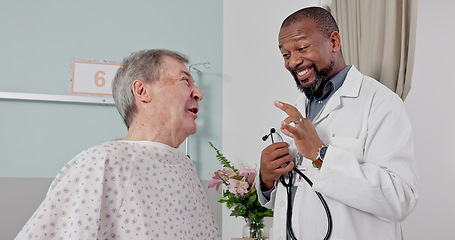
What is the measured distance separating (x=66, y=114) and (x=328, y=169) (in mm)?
1663

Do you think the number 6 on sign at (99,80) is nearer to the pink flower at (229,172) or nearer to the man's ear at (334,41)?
the pink flower at (229,172)

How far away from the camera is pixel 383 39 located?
6.44 ft

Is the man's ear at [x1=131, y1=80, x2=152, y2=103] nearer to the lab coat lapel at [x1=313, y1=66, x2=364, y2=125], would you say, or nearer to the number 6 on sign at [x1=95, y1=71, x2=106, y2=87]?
the lab coat lapel at [x1=313, y1=66, x2=364, y2=125]

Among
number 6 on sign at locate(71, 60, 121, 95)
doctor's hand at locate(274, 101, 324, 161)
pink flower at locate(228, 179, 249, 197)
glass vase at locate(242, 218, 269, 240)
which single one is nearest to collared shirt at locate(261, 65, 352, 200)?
doctor's hand at locate(274, 101, 324, 161)

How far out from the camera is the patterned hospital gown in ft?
3.08

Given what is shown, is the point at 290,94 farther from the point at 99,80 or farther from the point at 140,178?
the point at 140,178

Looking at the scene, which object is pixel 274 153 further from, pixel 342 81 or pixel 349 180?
pixel 342 81

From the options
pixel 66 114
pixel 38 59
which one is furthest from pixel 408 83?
pixel 38 59

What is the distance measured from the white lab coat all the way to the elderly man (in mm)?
324

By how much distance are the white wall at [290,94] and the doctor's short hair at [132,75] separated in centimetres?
139

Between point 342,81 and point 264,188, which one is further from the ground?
point 342,81

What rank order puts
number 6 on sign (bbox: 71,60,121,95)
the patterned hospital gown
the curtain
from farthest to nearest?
number 6 on sign (bbox: 71,60,121,95) → the curtain → the patterned hospital gown

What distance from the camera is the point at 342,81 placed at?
149 cm

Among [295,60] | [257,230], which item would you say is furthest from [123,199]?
[257,230]
